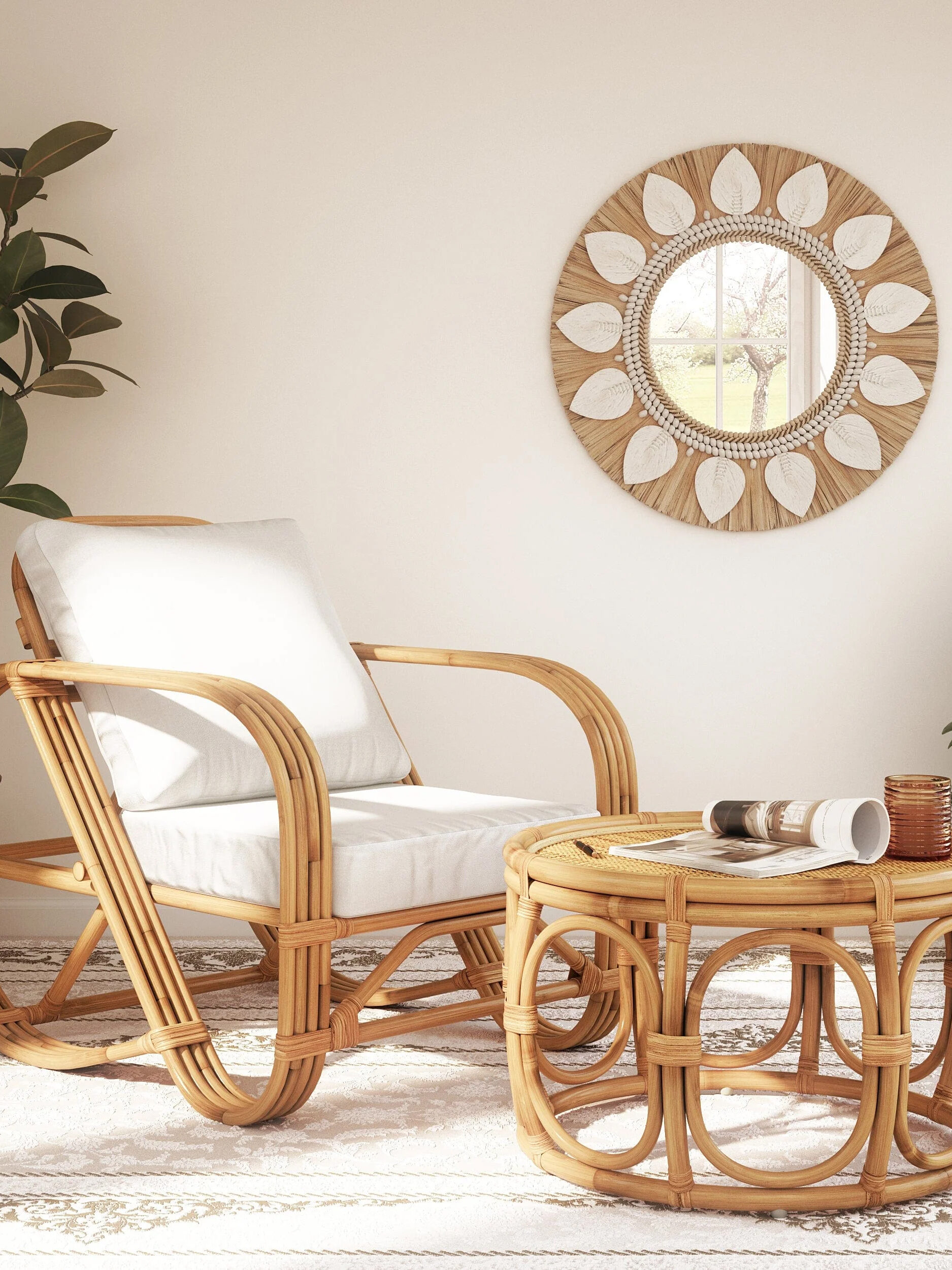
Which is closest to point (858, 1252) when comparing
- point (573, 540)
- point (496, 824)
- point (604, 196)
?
point (496, 824)

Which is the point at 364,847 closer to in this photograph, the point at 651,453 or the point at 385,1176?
the point at 385,1176

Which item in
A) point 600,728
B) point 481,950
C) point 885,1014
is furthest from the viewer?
point 481,950

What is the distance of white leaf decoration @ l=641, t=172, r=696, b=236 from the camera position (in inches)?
122

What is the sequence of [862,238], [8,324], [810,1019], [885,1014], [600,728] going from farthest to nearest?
1. [862,238]
2. [8,324]
3. [600,728]
4. [810,1019]
5. [885,1014]

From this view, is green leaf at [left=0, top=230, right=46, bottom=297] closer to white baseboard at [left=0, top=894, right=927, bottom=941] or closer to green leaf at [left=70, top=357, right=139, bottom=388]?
green leaf at [left=70, top=357, right=139, bottom=388]

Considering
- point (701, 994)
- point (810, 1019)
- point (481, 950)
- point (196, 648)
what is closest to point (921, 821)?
point (701, 994)

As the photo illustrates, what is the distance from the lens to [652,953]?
1.92m

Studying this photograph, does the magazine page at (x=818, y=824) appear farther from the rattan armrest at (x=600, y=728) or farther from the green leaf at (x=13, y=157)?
the green leaf at (x=13, y=157)

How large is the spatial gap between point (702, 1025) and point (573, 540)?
1246 mm

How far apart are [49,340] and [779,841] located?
193cm

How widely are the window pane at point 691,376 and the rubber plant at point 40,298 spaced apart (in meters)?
1.23

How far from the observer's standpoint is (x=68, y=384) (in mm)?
2844

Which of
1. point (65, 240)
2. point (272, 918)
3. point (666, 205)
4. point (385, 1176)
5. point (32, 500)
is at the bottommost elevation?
point (385, 1176)

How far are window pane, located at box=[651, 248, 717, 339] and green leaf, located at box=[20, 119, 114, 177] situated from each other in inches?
50.9
